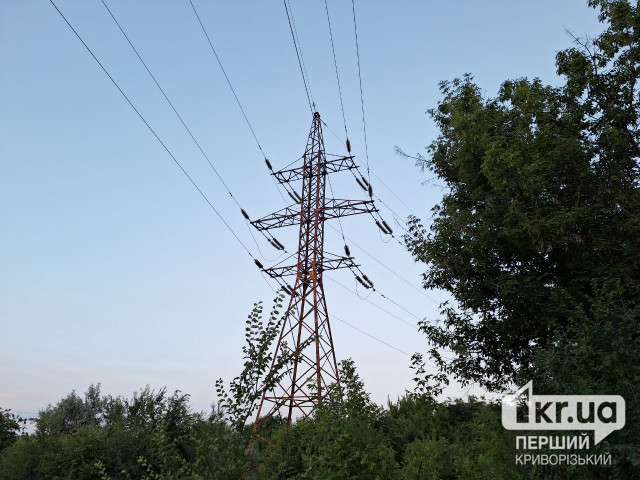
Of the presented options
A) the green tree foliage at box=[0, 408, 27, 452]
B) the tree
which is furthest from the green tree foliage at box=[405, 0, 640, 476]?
the green tree foliage at box=[0, 408, 27, 452]

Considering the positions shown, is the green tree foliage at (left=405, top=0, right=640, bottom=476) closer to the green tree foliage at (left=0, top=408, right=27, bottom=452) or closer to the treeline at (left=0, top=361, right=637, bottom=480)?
the treeline at (left=0, top=361, right=637, bottom=480)

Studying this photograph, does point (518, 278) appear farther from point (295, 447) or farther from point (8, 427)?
point (8, 427)

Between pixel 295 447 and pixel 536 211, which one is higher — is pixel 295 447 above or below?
below

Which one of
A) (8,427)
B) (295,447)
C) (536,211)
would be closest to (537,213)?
(536,211)

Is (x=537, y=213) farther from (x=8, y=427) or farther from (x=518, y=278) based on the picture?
(x=8, y=427)

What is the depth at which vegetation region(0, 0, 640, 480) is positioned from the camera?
30.1 feet

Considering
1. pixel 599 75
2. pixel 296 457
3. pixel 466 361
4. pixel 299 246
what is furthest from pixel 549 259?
pixel 296 457

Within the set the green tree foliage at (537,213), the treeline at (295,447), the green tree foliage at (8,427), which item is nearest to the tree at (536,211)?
the green tree foliage at (537,213)

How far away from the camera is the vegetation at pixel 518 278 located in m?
9.18

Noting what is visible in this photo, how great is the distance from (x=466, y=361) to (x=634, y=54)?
422 inches

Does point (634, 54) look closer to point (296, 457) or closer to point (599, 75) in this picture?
point (599, 75)

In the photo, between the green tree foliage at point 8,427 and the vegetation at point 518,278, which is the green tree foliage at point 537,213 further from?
the green tree foliage at point 8,427

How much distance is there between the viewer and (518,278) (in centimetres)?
1370

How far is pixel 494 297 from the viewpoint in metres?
14.7
